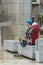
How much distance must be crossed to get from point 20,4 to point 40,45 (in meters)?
8.01

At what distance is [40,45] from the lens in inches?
506

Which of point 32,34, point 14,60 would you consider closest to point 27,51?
point 14,60

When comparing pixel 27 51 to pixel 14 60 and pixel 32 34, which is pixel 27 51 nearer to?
pixel 14 60

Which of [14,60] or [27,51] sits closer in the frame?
[14,60]

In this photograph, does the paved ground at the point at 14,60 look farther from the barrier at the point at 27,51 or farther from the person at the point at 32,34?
the person at the point at 32,34

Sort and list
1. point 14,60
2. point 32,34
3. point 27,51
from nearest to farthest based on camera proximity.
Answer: point 14,60
point 27,51
point 32,34

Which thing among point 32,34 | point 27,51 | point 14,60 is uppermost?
point 32,34

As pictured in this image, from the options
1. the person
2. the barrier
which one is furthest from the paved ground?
the person

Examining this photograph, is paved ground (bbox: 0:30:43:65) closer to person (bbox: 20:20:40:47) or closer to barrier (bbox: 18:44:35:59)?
barrier (bbox: 18:44:35:59)

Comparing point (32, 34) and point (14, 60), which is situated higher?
point (32, 34)

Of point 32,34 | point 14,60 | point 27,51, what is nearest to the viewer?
point 14,60

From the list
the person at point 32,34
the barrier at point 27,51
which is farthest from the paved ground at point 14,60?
the person at point 32,34

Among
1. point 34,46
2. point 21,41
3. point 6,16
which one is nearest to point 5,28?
point 6,16

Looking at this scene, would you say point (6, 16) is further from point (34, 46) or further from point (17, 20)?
point (34, 46)
